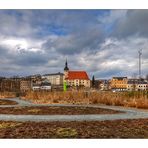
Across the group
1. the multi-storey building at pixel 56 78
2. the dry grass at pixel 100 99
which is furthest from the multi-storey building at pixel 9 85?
the multi-storey building at pixel 56 78

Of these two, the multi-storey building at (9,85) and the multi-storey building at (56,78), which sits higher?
the multi-storey building at (56,78)

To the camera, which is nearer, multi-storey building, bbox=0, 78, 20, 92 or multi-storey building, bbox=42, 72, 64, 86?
multi-storey building, bbox=0, 78, 20, 92

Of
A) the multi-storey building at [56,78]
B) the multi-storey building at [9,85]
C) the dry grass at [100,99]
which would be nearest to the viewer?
the dry grass at [100,99]

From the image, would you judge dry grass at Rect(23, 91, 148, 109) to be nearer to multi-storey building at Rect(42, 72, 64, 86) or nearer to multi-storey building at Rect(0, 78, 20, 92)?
multi-storey building at Rect(0, 78, 20, 92)

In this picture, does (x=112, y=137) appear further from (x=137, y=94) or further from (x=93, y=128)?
(x=137, y=94)

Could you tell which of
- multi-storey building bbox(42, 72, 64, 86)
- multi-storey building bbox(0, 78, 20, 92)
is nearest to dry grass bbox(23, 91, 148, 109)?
multi-storey building bbox(0, 78, 20, 92)

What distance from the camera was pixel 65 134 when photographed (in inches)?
238

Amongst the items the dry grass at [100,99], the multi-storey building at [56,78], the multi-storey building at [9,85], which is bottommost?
the dry grass at [100,99]

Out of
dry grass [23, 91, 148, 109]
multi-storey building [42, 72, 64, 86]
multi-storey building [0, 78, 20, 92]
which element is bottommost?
dry grass [23, 91, 148, 109]

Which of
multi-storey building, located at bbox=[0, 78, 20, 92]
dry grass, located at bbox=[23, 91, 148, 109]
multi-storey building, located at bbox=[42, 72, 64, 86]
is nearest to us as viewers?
dry grass, located at bbox=[23, 91, 148, 109]

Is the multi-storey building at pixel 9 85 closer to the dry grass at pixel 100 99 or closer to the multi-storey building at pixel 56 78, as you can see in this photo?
the dry grass at pixel 100 99

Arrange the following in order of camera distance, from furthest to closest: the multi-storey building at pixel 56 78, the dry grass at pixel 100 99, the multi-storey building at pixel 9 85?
the multi-storey building at pixel 56 78 < the multi-storey building at pixel 9 85 < the dry grass at pixel 100 99
